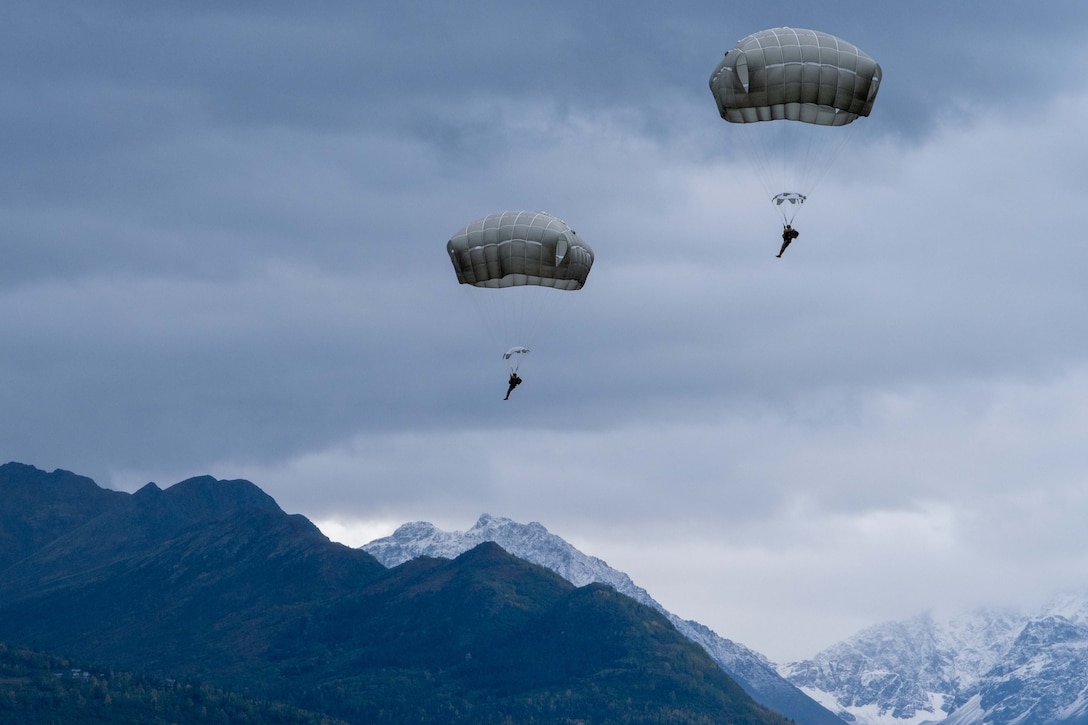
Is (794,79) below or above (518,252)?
above

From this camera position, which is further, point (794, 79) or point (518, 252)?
point (518, 252)

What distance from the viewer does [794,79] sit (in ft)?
536

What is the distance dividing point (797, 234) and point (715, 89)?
1687cm

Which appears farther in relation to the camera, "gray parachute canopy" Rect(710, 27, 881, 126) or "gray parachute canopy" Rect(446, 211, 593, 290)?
"gray parachute canopy" Rect(446, 211, 593, 290)

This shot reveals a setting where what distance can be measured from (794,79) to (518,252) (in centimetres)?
3596

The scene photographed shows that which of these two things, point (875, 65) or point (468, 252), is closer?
point (875, 65)

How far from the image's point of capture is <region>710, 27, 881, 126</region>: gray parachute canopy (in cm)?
16312

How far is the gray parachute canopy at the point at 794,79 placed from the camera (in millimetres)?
163125

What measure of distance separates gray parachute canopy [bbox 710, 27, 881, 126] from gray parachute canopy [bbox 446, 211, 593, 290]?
81.0 feet

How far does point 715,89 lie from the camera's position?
168000 millimetres

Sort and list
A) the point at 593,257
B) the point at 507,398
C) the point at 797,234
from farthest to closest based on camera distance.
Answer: the point at 593,257
the point at 507,398
the point at 797,234

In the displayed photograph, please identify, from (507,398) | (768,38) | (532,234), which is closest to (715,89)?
(768,38)

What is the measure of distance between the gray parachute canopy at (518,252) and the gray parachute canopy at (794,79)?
24676 millimetres

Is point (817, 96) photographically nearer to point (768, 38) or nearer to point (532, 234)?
point (768, 38)
